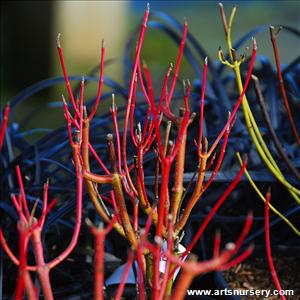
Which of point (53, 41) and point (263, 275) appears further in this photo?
point (53, 41)

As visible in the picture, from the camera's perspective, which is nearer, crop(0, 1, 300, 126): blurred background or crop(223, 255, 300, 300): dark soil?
crop(223, 255, 300, 300): dark soil

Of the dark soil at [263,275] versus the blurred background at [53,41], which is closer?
the dark soil at [263,275]

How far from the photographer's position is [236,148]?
101cm

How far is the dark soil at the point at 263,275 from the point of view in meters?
0.85

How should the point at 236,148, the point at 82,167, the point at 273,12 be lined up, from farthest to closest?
the point at 273,12
the point at 236,148
the point at 82,167

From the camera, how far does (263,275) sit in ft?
2.92

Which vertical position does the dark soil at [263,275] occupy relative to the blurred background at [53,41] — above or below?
below

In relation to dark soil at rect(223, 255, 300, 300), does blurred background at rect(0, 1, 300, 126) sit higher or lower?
higher

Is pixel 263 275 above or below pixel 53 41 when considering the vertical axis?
below

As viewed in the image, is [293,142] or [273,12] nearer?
[293,142]

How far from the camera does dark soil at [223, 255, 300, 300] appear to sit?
2.79 ft

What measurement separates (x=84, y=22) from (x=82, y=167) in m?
3.16

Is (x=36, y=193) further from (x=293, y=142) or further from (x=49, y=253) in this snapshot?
(x=293, y=142)

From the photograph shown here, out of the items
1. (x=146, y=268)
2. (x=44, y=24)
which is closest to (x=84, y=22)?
(x=44, y=24)
